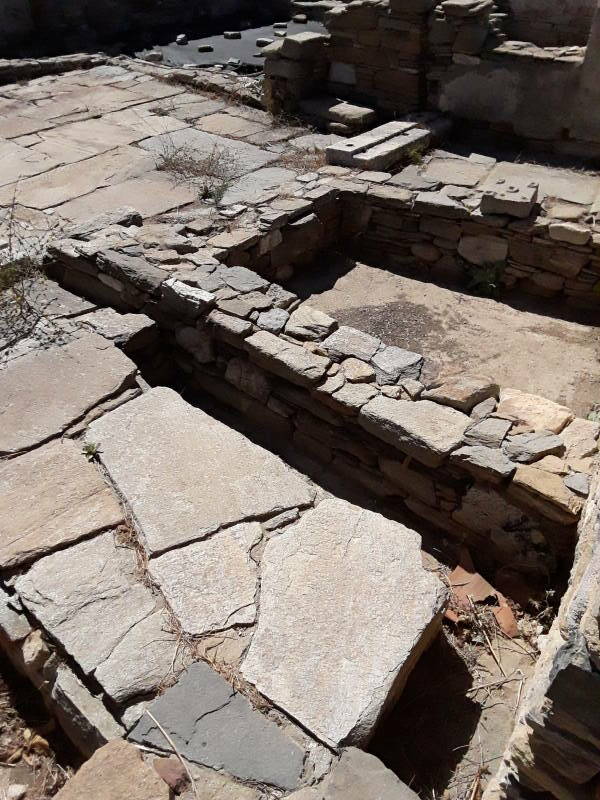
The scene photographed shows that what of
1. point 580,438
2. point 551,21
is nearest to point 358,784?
point 580,438

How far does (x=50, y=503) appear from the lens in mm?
3295

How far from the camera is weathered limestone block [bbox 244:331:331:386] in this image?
3881 millimetres

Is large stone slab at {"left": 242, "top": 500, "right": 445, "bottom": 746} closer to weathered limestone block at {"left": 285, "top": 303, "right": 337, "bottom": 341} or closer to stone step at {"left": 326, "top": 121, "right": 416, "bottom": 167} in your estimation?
weathered limestone block at {"left": 285, "top": 303, "right": 337, "bottom": 341}

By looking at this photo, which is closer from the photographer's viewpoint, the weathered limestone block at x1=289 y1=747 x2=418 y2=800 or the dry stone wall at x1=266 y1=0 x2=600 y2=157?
the weathered limestone block at x1=289 y1=747 x2=418 y2=800

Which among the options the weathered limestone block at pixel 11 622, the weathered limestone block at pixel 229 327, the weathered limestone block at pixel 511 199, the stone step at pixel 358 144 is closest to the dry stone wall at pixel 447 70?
the stone step at pixel 358 144

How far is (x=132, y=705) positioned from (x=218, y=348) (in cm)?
242

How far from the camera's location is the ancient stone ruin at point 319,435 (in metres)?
2.48

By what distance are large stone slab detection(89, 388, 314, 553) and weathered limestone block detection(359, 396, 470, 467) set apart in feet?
1.70

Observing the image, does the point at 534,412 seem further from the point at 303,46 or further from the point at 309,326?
the point at 303,46

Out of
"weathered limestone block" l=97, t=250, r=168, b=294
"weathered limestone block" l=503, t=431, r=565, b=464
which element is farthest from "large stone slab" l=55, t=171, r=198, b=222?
"weathered limestone block" l=503, t=431, r=565, b=464

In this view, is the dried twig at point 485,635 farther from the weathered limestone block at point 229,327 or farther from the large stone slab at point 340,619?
the weathered limestone block at point 229,327

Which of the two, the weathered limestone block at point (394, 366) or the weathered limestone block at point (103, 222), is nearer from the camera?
the weathered limestone block at point (394, 366)

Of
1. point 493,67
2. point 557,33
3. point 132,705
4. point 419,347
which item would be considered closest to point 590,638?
point 132,705

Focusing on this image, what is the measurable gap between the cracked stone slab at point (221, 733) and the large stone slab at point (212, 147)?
5141mm
